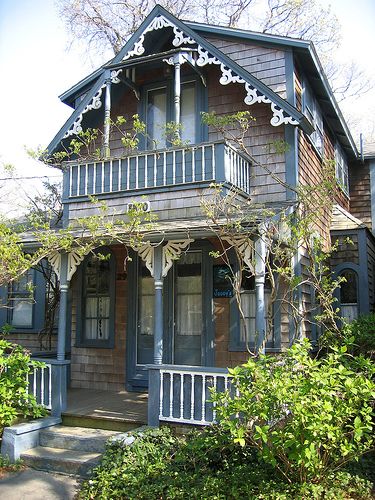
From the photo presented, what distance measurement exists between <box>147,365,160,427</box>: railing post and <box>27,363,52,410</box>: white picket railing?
1.85 m

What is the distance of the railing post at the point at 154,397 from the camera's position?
7.47m

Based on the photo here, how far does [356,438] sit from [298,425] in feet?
1.68

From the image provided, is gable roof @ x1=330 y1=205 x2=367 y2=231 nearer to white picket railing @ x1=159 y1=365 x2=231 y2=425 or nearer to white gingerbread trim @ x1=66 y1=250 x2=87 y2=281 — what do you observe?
white picket railing @ x1=159 y1=365 x2=231 y2=425

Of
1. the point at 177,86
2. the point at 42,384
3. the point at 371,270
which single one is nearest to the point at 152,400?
the point at 42,384

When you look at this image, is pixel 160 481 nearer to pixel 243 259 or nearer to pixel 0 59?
pixel 243 259

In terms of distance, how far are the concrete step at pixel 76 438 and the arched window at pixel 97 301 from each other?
2916 mm

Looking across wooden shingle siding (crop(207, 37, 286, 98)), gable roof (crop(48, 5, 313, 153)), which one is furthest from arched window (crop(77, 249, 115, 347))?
wooden shingle siding (crop(207, 37, 286, 98))

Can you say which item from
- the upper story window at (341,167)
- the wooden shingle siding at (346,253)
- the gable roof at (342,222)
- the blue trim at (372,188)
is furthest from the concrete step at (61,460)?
the blue trim at (372,188)

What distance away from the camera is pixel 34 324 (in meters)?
12.9

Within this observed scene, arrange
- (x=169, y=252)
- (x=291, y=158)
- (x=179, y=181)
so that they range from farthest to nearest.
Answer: (x=291, y=158)
(x=179, y=181)
(x=169, y=252)

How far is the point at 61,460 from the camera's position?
A: 23.0 ft

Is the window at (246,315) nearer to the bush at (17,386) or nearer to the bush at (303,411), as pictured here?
the bush at (17,386)

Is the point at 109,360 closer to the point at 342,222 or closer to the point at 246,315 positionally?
the point at 246,315

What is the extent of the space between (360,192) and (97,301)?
364 inches
